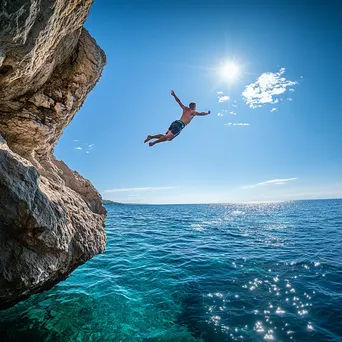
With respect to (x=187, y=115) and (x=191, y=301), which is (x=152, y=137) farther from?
(x=191, y=301)

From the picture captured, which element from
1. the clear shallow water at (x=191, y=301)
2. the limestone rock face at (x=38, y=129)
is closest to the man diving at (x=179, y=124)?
the limestone rock face at (x=38, y=129)

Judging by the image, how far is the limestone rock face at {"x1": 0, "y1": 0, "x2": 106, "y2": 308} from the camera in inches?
157

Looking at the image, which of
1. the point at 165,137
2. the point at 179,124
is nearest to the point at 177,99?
the point at 179,124

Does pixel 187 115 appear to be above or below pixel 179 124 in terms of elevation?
above

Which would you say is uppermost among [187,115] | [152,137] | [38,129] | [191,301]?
[187,115]

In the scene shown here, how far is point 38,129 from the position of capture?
622 centimetres

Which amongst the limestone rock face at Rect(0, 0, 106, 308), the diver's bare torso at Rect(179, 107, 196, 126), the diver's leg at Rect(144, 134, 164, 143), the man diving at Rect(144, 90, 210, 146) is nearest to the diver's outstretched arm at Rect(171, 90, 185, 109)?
the man diving at Rect(144, 90, 210, 146)

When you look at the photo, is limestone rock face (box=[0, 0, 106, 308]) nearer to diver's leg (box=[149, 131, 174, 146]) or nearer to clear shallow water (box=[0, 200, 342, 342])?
clear shallow water (box=[0, 200, 342, 342])

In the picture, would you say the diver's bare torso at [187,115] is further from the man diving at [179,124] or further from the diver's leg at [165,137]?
the diver's leg at [165,137]

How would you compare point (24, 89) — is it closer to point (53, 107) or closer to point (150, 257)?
point (53, 107)

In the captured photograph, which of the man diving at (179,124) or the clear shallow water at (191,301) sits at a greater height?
the man diving at (179,124)

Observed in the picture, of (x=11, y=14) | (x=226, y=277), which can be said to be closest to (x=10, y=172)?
(x=11, y=14)

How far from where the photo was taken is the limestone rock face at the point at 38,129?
4.00 meters

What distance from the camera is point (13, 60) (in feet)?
14.0
